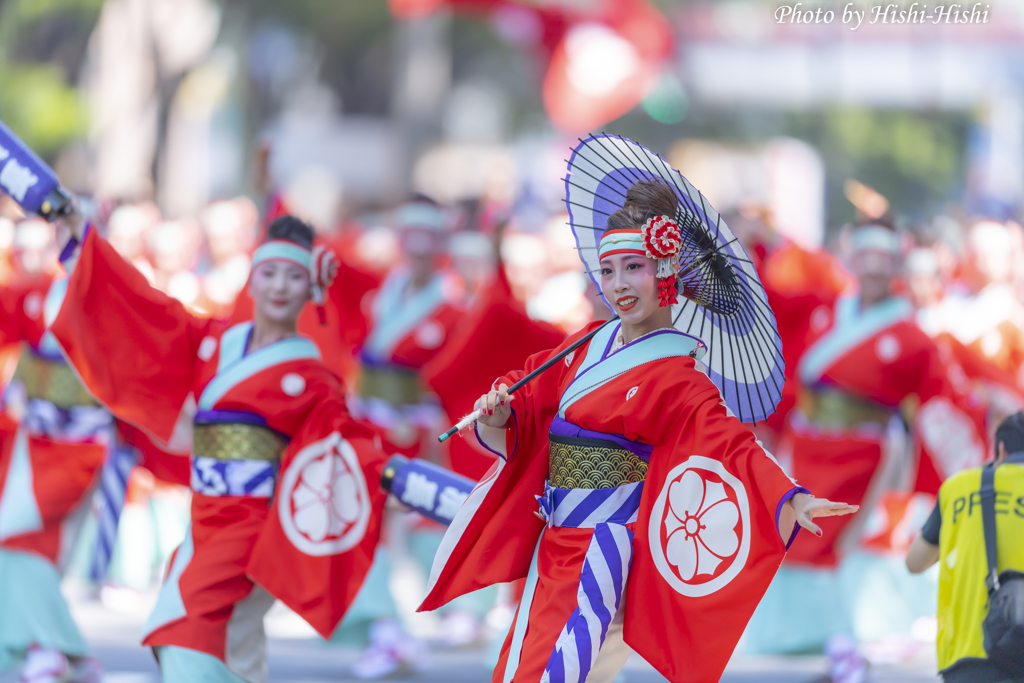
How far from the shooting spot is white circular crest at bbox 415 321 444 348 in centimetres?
726

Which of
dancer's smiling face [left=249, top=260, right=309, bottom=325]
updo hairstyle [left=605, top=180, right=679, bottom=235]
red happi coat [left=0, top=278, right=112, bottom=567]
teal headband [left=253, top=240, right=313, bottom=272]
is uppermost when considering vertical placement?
updo hairstyle [left=605, top=180, right=679, bottom=235]

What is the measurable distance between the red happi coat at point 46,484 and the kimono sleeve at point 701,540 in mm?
2850

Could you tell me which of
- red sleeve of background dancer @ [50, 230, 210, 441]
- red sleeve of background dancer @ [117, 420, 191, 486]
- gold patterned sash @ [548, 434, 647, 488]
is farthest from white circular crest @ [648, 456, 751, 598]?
red sleeve of background dancer @ [117, 420, 191, 486]

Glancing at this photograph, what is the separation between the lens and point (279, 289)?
4762 millimetres

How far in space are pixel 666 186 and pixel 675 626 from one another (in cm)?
112

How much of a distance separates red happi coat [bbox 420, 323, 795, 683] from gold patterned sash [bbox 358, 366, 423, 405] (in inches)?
135

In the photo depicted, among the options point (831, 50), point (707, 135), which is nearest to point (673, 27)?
point (831, 50)

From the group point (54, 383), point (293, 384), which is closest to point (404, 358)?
point (54, 383)

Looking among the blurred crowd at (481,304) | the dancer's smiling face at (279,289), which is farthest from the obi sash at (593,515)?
the blurred crowd at (481,304)

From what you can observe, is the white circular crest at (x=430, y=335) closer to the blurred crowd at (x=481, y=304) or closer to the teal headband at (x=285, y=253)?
the blurred crowd at (x=481, y=304)

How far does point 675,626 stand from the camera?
3467 millimetres

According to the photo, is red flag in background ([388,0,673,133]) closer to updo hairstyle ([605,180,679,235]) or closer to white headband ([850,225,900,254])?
white headband ([850,225,900,254])

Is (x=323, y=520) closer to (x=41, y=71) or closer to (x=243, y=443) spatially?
(x=243, y=443)

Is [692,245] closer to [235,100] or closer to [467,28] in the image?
[235,100]
